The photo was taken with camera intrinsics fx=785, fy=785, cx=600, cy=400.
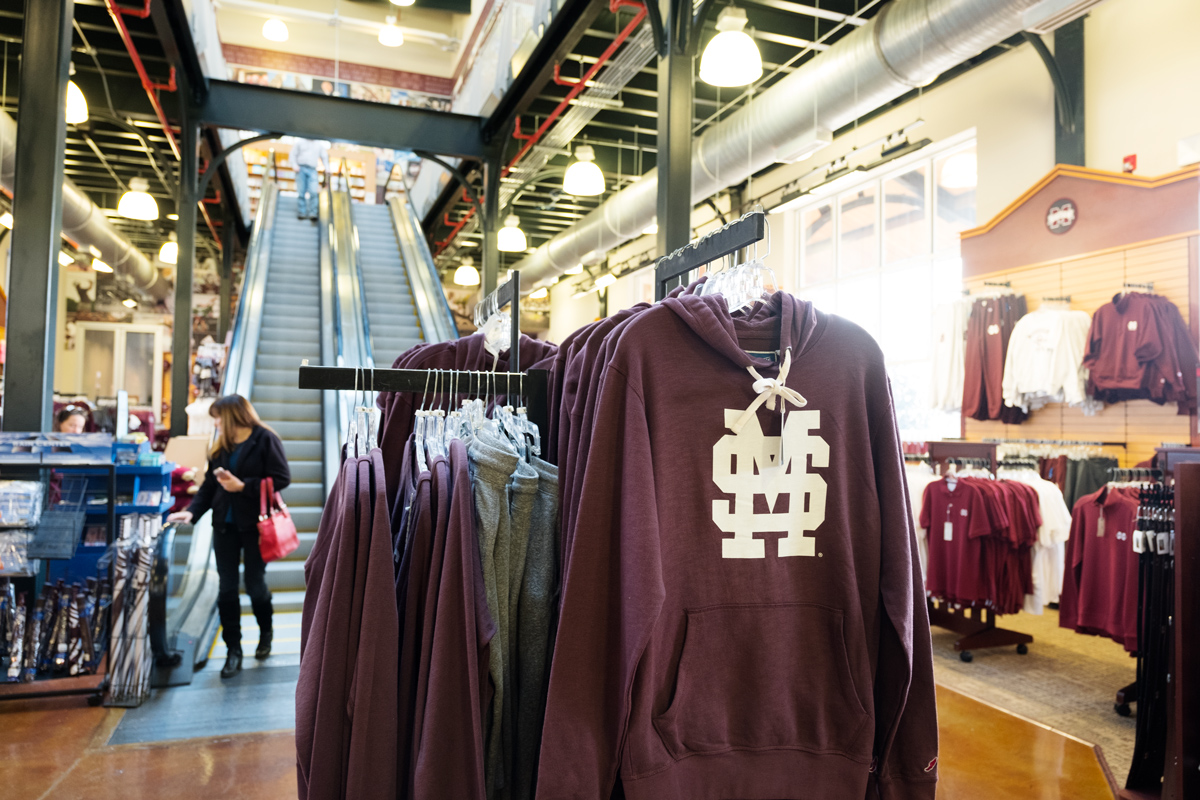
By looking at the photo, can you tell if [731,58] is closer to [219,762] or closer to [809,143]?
[809,143]

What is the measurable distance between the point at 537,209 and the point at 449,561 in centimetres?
1359

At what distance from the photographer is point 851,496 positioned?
1.65 metres

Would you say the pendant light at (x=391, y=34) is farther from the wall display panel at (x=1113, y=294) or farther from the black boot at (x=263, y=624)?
the black boot at (x=263, y=624)

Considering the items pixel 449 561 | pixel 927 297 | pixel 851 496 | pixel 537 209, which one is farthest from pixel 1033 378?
pixel 537 209

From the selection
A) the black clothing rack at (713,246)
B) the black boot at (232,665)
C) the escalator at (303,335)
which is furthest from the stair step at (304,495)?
the black clothing rack at (713,246)

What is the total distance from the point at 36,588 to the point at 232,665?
41.4 inches

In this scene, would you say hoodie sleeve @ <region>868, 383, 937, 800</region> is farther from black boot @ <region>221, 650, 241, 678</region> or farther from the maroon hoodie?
black boot @ <region>221, 650, 241, 678</region>

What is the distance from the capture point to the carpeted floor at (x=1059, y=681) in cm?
396

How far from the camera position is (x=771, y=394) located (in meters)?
1.58

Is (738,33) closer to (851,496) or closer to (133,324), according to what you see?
(851,496)

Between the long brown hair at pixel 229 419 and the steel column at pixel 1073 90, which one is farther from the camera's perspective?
the steel column at pixel 1073 90

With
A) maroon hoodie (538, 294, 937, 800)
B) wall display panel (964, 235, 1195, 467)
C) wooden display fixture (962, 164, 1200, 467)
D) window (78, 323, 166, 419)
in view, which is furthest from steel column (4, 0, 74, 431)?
window (78, 323, 166, 419)

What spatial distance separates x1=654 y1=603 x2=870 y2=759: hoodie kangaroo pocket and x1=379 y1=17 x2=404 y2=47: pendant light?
18.6 m

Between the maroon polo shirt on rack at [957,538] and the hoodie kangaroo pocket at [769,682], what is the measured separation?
3811 millimetres
